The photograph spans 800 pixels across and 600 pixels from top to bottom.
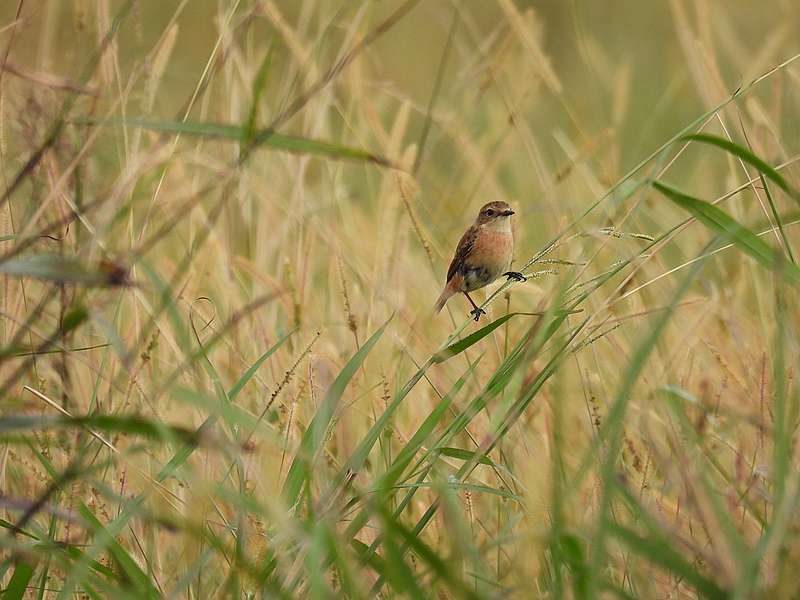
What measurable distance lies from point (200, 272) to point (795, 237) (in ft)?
5.31

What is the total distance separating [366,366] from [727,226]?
1.10m

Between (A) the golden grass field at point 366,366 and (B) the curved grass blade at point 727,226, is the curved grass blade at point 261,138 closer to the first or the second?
(A) the golden grass field at point 366,366

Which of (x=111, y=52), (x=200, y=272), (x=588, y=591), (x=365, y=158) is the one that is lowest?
(x=588, y=591)

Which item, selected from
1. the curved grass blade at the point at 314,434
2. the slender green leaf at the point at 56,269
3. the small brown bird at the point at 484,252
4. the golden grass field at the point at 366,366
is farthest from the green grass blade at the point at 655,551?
the small brown bird at the point at 484,252

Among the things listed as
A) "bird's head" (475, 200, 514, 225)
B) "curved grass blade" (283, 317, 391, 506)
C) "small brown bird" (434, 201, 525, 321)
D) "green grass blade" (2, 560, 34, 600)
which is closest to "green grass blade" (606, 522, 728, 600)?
"curved grass blade" (283, 317, 391, 506)

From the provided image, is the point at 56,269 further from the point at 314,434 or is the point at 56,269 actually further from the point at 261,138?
the point at 314,434

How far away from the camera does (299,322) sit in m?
2.77

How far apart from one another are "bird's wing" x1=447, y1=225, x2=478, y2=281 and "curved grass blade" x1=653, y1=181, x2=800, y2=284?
1.75 meters

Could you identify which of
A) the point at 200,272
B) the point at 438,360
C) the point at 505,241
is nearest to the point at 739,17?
the point at 505,241

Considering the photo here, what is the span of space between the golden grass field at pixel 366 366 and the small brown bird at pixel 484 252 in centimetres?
9

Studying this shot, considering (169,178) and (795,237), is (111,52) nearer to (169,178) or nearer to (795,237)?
(169,178)

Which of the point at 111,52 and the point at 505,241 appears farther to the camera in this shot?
the point at 505,241

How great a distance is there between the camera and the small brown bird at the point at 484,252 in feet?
11.7

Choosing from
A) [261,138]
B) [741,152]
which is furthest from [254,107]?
[741,152]
